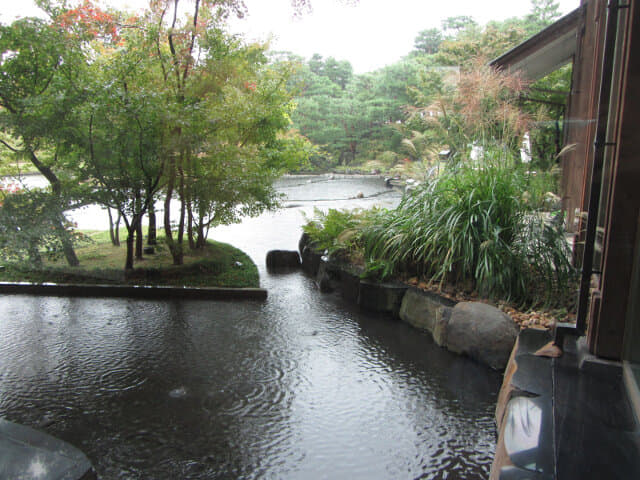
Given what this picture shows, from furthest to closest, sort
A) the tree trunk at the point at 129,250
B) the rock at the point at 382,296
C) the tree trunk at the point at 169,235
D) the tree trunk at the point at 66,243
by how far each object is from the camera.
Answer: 1. the tree trunk at the point at 169,235
2. the tree trunk at the point at 129,250
3. the tree trunk at the point at 66,243
4. the rock at the point at 382,296

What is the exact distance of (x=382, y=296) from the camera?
13.0ft

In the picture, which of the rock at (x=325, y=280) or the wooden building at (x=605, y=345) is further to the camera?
the rock at (x=325, y=280)

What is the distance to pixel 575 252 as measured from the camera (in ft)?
10.8

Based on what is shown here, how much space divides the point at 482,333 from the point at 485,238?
0.87 metres

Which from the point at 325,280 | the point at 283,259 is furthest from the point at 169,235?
the point at 325,280

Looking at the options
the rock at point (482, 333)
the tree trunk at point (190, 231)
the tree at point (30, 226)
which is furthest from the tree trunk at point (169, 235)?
the rock at point (482, 333)

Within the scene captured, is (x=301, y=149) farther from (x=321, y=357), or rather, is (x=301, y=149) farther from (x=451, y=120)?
(x=321, y=357)

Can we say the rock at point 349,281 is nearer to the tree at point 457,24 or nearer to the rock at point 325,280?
the rock at point 325,280

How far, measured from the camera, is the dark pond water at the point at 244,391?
6.46 ft

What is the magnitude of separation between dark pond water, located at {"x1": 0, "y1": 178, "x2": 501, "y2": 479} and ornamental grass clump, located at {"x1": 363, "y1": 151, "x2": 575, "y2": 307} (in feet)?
2.17

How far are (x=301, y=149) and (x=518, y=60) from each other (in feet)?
9.26

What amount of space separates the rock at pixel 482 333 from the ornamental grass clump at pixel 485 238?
1.24 feet

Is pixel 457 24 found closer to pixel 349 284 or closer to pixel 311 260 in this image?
pixel 311 260

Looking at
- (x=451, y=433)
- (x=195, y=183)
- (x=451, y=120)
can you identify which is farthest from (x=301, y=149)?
(x=451, y=433)
